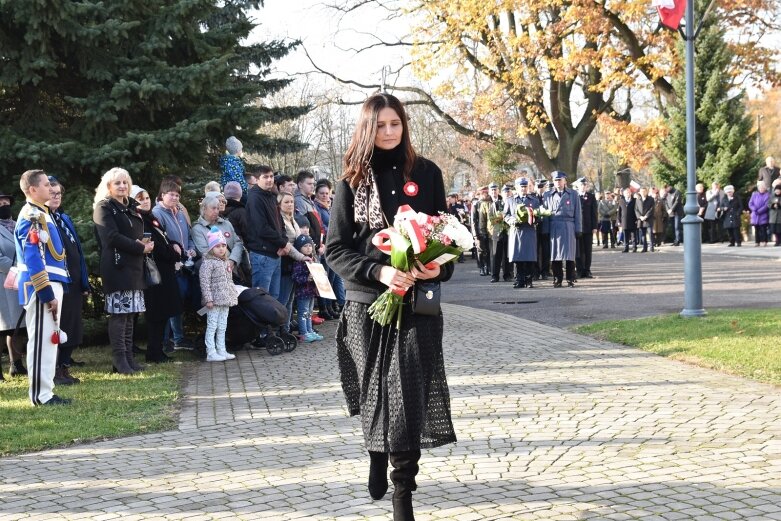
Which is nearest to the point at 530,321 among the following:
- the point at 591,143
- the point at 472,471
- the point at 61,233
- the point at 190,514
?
the point at 61,233

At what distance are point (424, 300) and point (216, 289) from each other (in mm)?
6418

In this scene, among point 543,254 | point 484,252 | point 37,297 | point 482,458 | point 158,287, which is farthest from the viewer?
point 484,252

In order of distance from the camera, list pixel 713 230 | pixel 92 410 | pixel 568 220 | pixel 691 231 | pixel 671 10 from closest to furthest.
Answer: pixel 92 410 < pixel 691 231 < pixel 671 10 < pixel 568 220 < pixel 713 230

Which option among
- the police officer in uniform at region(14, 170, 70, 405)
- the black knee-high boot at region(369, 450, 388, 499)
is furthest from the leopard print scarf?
the police officer in uniform at region(14, 170, 70, 405)

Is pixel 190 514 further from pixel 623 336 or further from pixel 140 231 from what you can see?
pixel 623 336

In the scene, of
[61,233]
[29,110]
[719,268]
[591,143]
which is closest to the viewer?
[61,233]

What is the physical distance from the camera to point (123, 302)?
922cm

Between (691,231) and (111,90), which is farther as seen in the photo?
(111,90)

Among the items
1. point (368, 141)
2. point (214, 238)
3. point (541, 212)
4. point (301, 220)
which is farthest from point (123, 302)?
point (541, 212)

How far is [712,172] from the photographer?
106ft

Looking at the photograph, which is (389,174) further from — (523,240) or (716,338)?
(523,240)

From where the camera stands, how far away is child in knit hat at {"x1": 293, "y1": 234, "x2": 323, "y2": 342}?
11.6m

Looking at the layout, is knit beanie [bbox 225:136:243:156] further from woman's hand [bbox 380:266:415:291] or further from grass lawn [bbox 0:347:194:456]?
woman's hand [bbox 380:266:415:291]

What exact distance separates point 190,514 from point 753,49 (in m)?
30.1
